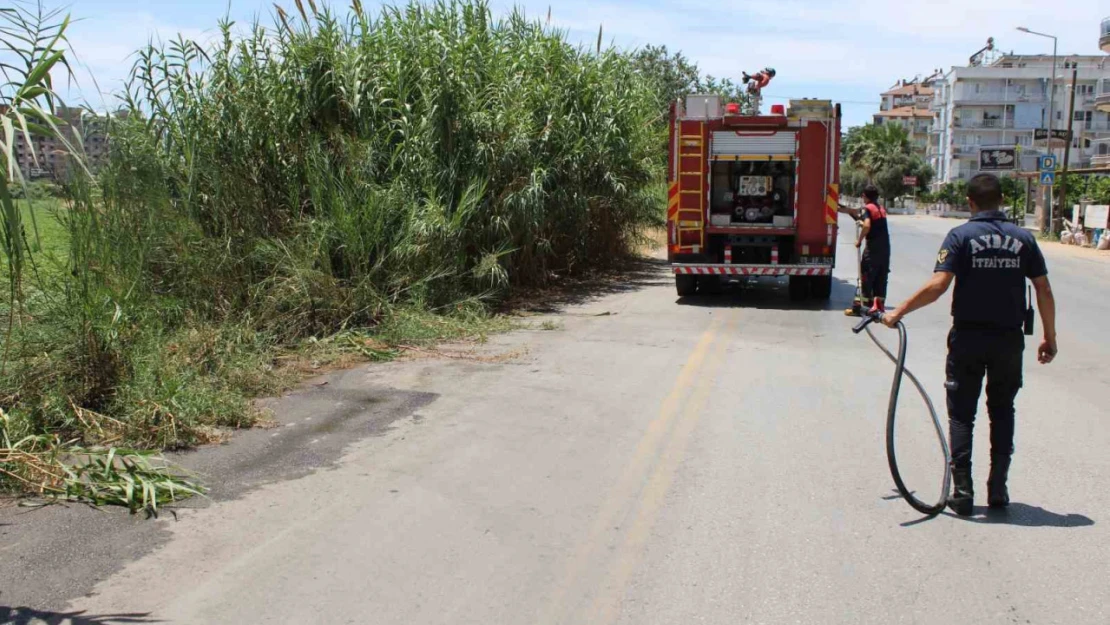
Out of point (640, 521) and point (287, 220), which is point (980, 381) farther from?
point (287, 220)

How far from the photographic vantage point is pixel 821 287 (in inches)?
628

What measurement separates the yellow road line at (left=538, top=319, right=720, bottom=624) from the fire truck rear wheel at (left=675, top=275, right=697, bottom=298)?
20.1ft

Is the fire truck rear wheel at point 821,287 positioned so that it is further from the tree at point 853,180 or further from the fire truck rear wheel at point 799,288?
the tree at point 853,180

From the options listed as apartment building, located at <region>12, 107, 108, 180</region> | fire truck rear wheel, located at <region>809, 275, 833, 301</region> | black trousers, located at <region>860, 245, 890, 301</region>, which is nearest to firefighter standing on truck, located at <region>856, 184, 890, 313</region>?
black trousers, located at <region>860, 245, 890, 301</region>

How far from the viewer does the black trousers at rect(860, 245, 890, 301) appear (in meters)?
14.0

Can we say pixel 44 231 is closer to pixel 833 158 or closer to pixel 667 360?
pixel 667 360

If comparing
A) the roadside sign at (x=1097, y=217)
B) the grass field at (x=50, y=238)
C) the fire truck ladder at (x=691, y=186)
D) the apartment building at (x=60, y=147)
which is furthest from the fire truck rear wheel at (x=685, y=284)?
the roadside sign at (x=1097, y=217)

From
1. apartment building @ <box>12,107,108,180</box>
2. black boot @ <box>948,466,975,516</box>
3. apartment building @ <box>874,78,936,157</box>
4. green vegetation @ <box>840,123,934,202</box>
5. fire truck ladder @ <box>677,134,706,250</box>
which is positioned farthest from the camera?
apartment building @ <box>874,78,936,157</box>

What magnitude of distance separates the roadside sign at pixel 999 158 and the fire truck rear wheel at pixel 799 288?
5481cm

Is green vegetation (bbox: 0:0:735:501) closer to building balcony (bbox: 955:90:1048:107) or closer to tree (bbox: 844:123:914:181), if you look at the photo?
tree (bbox: 844:123:914:181)

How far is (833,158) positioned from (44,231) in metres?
10.9

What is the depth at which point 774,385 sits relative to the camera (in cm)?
891

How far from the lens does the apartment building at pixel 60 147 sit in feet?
14.8

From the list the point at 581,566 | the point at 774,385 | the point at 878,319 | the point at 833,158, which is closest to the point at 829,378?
the point at 774,385
